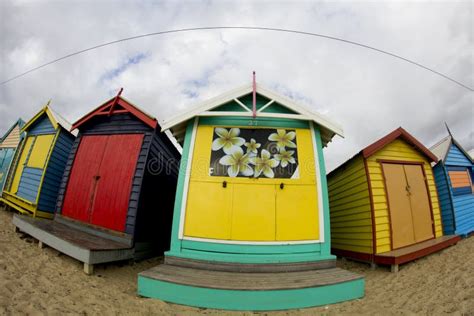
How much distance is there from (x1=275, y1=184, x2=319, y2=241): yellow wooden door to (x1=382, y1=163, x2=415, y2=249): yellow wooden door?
2.87 m

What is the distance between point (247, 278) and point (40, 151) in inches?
344

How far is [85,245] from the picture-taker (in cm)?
424

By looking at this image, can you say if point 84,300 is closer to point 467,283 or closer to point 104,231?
point 104,231

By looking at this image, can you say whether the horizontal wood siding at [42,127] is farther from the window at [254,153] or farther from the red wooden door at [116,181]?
the window at [254,153]

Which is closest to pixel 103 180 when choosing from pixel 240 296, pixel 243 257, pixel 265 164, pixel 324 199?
pixel 243 257

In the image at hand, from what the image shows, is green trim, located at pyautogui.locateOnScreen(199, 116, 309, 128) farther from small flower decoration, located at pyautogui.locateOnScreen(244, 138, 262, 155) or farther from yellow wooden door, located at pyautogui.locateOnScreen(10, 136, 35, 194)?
yellow wooden door, located at pyautogui.locateOnScreen(10, 136, 35, 194)

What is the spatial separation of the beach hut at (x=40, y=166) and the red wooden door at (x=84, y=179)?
5.01 ft

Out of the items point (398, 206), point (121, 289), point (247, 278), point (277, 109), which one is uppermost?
point (277, 109)

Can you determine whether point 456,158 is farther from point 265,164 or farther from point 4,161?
point 4,161

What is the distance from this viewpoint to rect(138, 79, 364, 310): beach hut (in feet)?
11.1

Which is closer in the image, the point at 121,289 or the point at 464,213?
the point at 121,289

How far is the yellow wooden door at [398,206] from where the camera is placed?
5820mm

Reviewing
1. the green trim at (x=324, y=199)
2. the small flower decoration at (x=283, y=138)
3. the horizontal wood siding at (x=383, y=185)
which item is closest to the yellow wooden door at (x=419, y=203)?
the horizontal wood siding at (x=383, y=185)

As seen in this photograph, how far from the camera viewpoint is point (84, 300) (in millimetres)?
3150
